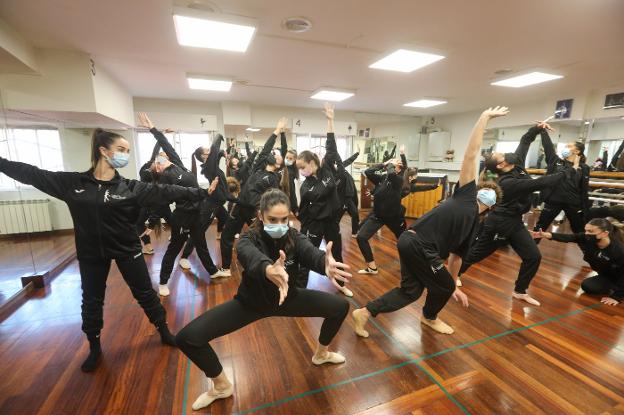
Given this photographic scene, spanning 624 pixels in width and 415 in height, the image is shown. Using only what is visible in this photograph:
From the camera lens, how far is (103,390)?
5.95 feet

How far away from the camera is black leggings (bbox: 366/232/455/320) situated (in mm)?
2006

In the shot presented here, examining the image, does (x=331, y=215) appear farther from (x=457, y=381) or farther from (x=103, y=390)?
(x=103, y=390)

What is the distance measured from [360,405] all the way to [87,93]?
482cm

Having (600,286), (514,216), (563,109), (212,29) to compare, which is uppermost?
(212,29)

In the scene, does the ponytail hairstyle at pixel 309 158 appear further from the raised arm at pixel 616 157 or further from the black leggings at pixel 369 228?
the raised arm at pixel 616 157

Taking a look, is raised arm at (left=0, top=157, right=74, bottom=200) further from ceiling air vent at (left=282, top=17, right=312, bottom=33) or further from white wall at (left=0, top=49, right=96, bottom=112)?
white wall at (left=0, top=49, right=96, bottom=112)

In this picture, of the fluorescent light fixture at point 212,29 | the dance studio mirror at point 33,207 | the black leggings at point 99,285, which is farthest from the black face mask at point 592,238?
the dance studio mirror at point 33,207

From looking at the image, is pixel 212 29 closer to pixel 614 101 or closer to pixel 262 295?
pixel 262 295

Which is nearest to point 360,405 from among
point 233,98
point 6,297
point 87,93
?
point 6,297

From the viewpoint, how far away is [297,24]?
292 centimetres

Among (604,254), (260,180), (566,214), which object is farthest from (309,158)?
(566,214)

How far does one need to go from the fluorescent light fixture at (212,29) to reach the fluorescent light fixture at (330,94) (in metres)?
2.57

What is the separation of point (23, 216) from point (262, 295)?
4446 mm

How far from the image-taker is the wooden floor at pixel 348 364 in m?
1.71
